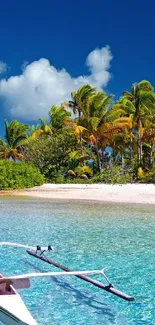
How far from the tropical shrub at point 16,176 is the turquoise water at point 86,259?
11.5 meters

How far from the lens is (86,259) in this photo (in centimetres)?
814

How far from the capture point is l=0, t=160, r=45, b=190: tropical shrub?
27.7 m

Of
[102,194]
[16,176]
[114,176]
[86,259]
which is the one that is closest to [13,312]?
[86,259]

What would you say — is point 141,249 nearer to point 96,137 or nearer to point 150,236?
point 150,236

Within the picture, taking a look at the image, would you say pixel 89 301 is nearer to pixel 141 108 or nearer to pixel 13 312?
pixel 13 312

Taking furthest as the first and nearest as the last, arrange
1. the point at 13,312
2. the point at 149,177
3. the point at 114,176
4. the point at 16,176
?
1. the point at 114,176
2. the point at 149,177
3. the point at 16,176
4. the point at 13,312

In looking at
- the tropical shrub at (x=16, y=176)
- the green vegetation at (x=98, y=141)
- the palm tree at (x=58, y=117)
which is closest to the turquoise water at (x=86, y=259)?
the tropical shrub at (x=16, y=176)

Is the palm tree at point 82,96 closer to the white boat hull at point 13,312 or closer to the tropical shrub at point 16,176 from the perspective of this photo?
the tropical shrub at point 16,176

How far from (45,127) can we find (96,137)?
735cm

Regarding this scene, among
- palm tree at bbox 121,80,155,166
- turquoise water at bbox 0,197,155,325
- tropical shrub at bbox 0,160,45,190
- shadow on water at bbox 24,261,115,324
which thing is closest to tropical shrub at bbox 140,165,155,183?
palm tree at bbox 121,80,155,166

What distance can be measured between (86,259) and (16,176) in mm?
20364

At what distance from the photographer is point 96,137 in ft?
108

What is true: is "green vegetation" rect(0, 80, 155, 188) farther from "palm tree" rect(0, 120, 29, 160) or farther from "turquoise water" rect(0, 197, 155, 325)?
"turquoise water" rect(0, 197, 155, 325)

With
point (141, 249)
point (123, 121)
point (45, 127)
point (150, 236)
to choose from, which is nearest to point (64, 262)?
point (141, 249)
